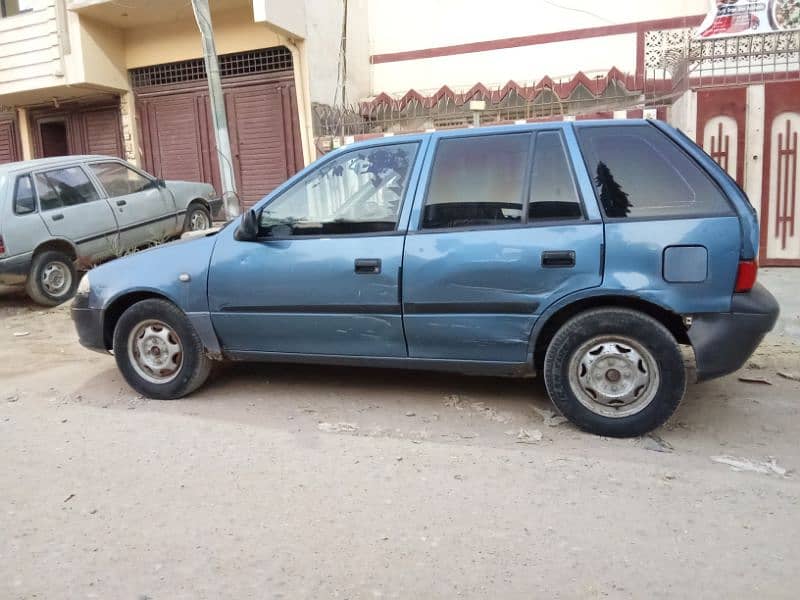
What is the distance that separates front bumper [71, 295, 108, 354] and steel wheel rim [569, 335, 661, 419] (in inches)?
126

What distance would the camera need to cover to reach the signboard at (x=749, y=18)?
7574 mm

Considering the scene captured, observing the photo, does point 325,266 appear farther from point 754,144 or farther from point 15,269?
point 754,144

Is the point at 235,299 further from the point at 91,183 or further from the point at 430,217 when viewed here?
the point at 91,183

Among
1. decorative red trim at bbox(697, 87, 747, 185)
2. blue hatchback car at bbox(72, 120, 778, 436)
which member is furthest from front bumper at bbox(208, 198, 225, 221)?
decorative red trim at bbox(697, 87, 747, 185)

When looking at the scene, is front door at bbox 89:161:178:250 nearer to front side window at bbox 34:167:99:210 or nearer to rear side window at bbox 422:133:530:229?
front side window at bbox 34:167:99:210

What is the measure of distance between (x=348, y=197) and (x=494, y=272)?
1089 millimetres

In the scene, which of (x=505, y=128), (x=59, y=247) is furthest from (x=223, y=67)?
(x=505, y=128)

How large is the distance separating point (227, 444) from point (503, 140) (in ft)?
7.94

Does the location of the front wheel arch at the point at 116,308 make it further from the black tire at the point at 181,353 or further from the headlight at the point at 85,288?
the headlight at the point at 85,288

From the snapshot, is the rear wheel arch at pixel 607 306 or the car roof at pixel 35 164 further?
the car roof at pixel 35 164

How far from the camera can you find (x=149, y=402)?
15.2 feet

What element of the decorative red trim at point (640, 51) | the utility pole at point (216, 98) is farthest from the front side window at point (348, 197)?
the decorative red trim at point (640, 51)

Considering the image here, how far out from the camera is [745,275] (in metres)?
3.47

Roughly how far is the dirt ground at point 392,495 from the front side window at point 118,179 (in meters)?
4.71
